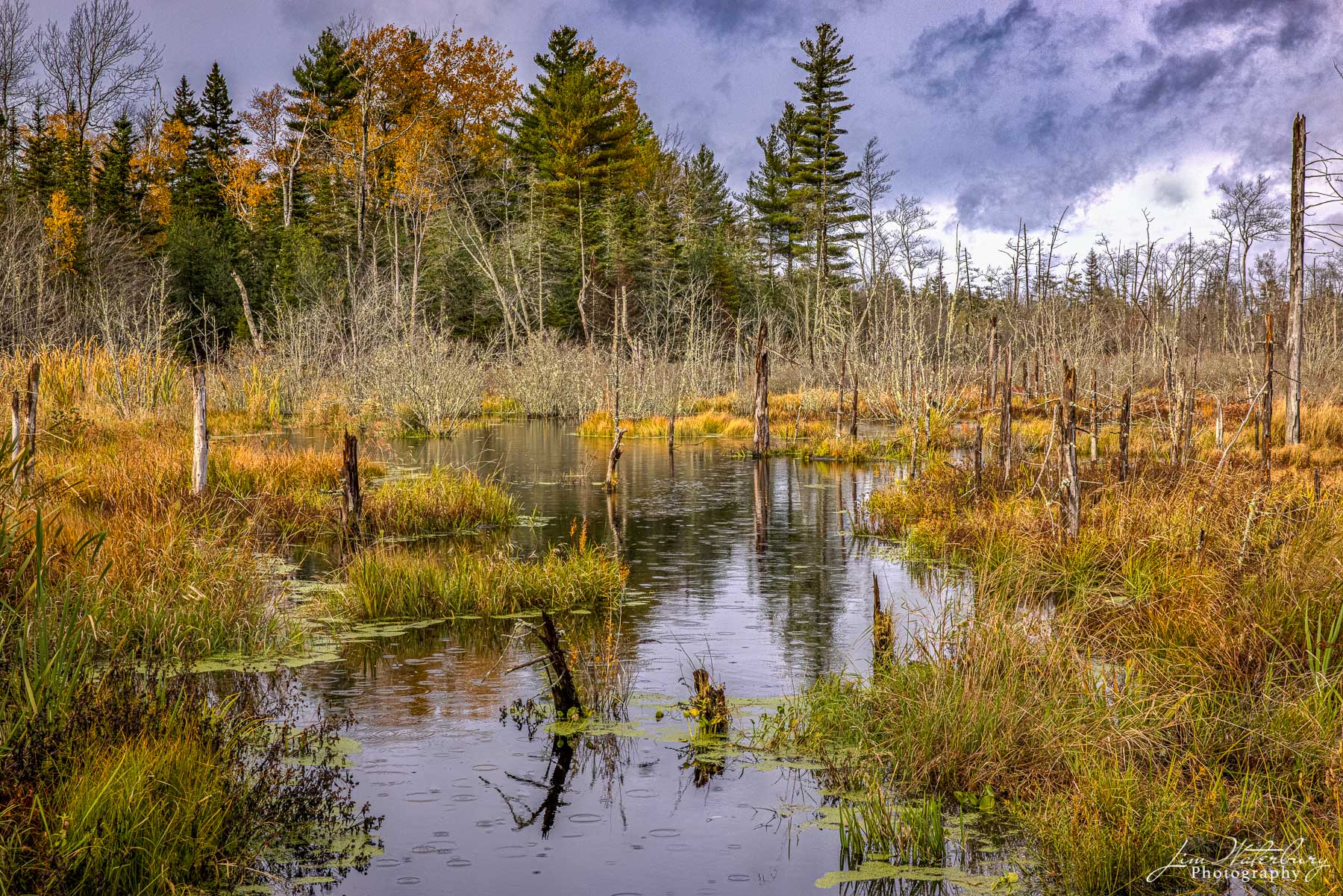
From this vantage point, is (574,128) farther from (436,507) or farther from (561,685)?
(561,685)

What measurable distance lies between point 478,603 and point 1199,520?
22.7 feet

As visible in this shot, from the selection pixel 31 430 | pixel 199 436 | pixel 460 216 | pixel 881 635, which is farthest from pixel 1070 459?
pixel 460 216

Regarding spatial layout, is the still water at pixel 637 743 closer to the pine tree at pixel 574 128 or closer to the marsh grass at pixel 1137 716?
the marsh grass at pixel 1137 716

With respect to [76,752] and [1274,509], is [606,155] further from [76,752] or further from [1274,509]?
[76,752]

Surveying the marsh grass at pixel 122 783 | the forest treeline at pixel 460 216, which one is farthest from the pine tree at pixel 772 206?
the marsh grass at pixel 122 783

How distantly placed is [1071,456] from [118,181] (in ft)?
146

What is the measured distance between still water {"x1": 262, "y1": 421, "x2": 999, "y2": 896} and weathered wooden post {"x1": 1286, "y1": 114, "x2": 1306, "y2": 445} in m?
8.80

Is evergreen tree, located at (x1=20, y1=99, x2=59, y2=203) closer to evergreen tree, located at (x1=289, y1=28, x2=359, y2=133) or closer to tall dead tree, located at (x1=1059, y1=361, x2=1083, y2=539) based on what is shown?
evergreen tree, located at (x1=289, y1=28, x2=359, y2=133)

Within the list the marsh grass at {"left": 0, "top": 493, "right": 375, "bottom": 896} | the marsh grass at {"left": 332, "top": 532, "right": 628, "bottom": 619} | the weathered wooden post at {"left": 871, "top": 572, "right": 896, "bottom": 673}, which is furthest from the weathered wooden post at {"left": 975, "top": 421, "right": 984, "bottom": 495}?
the marsh grass at {"left": 0, "top": 493, "right": 375, "bottom": 896}

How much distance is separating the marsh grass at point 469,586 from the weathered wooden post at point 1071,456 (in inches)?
180

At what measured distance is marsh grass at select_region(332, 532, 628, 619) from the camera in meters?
9.88

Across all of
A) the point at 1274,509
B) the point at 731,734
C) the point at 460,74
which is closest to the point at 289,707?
the point at 731,734

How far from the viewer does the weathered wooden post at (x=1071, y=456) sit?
10203 millimetres

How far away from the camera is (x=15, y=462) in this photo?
5.76 meters
